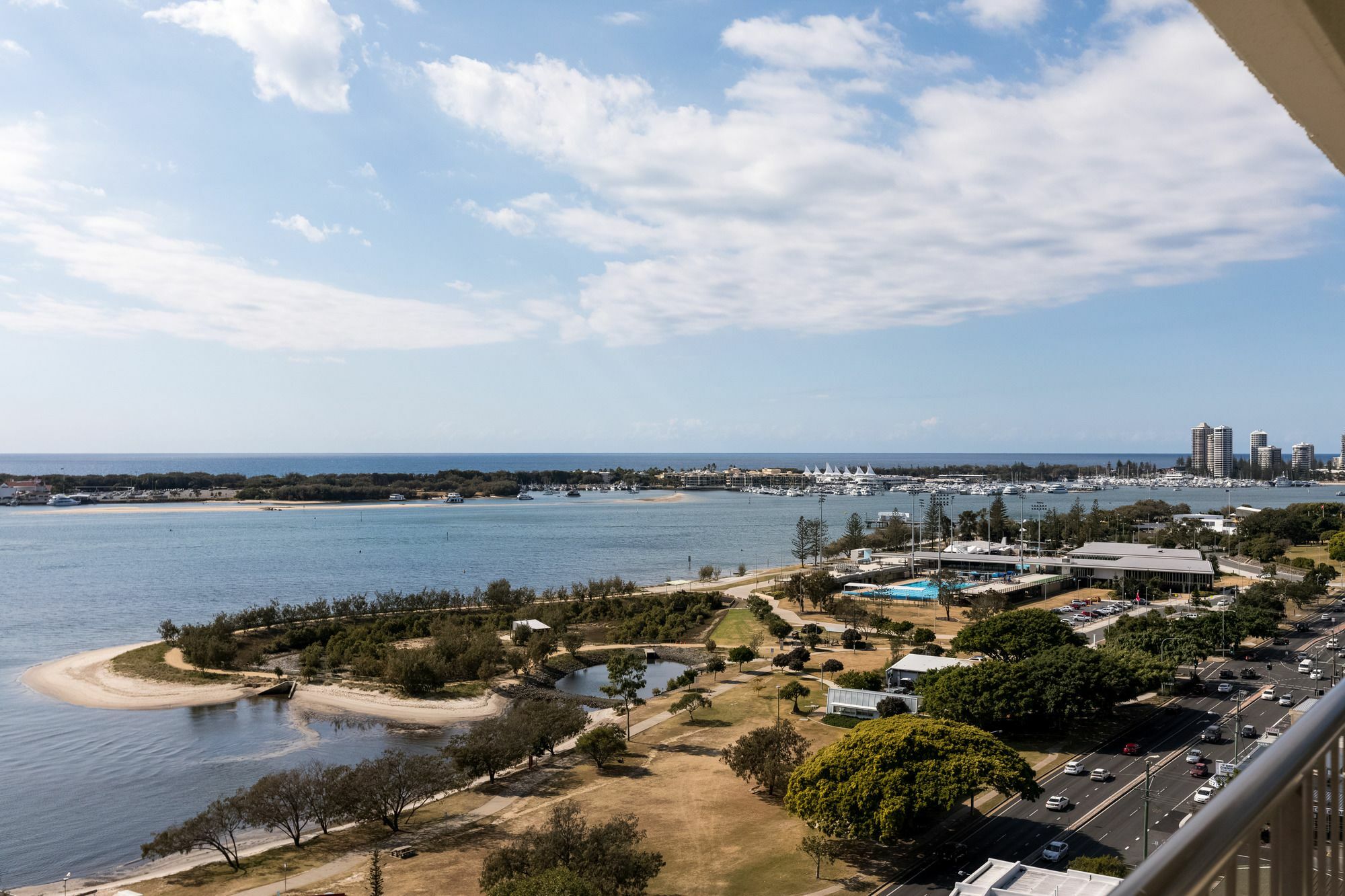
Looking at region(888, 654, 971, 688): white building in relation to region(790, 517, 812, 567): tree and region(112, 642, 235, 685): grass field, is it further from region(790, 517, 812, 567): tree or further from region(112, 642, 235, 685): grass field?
region(790, 517, 812, 567): tree

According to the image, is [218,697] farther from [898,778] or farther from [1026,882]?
[1026,882]

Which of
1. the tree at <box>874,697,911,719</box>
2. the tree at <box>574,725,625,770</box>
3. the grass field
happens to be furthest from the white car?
the grass field

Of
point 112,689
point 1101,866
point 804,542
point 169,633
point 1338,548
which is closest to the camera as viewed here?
point 1101,866

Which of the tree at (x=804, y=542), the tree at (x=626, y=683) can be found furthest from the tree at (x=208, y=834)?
the tree at (x=804, y=542)

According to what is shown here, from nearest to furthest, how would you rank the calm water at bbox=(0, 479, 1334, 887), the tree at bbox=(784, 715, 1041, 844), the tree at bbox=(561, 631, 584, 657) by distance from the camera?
the tree at bbox=(784, 715, 1041, 844), the calm water at bbox=(0, 479, 1334, 887), the tree at bbox=(561, 631, 584, 657)

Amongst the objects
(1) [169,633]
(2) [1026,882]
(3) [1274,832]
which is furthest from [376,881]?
(1) [169,633]

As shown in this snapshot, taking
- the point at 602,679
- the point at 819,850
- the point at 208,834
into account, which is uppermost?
the point at 819,850
